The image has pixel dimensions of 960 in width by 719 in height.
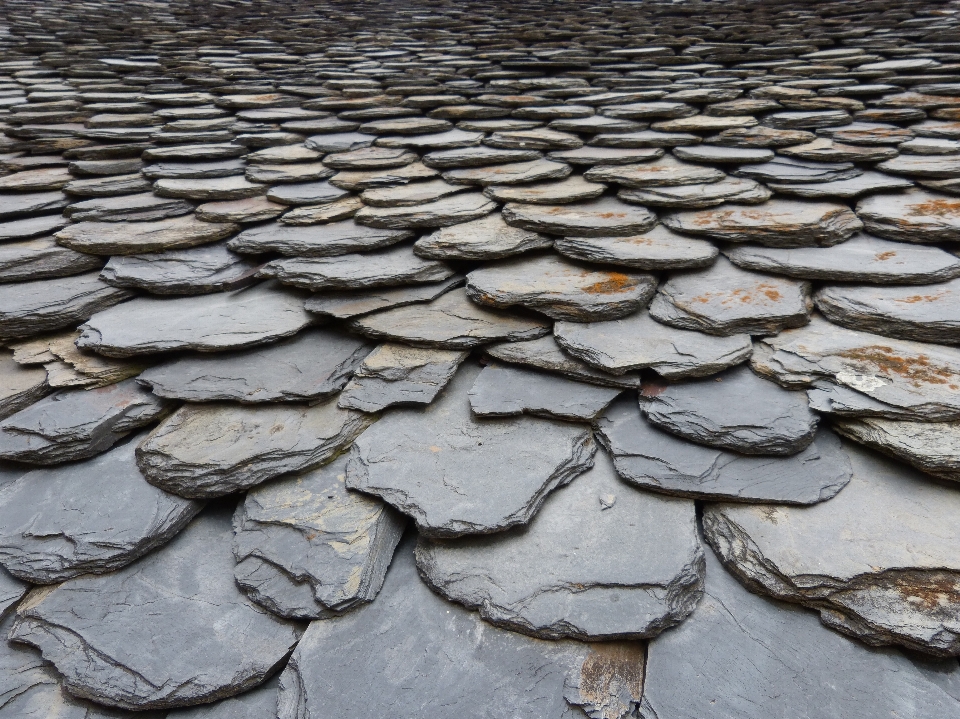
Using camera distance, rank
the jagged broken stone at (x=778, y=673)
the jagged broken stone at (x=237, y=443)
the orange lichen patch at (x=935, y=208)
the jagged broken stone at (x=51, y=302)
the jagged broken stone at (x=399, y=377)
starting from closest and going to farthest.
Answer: the jagged broken stone at (x=778, y=673), the jagged broken stone at (x=237, y=443), the jagged broken stone at (x=399, y=377), the jagged broken stone at (x=51, y=302), the orange lichen patch at (x=935, y=208)

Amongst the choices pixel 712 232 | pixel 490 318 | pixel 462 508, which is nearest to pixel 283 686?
pixel 462 508

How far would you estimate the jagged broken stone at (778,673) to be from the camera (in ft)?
2.50

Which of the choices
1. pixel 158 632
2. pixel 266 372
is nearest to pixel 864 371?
pixel 266 372

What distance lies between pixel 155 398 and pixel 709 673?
1137mm

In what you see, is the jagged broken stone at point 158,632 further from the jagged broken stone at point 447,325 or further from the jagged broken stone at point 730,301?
the jagged broken stone at point 730,301

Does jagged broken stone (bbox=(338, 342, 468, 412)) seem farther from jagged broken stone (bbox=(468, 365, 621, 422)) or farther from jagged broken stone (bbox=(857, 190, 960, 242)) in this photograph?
jagged broken stone (bbox=(857, 190, 960, 242))

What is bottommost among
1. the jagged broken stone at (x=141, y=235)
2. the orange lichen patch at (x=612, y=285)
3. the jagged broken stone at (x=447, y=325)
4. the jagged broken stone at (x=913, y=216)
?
the jagged broken stone at (x=447, y=325)

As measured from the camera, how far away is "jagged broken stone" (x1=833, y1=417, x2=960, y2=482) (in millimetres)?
882

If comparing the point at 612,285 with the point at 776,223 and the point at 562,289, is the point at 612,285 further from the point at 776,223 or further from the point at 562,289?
the point at 776,223

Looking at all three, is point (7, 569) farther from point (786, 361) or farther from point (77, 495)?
point (786, 361)

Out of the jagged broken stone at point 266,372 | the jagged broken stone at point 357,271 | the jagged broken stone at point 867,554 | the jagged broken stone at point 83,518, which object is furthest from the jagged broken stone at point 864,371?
the jagged broken stone at point 83,518

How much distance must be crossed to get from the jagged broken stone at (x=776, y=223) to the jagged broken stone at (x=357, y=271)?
2.11 feet

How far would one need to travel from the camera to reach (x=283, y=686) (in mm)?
821

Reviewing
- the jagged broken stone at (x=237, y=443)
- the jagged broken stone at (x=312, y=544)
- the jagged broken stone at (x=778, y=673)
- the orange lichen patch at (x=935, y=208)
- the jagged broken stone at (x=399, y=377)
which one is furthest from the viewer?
the orange lichen patch at (x=935, y=208)
